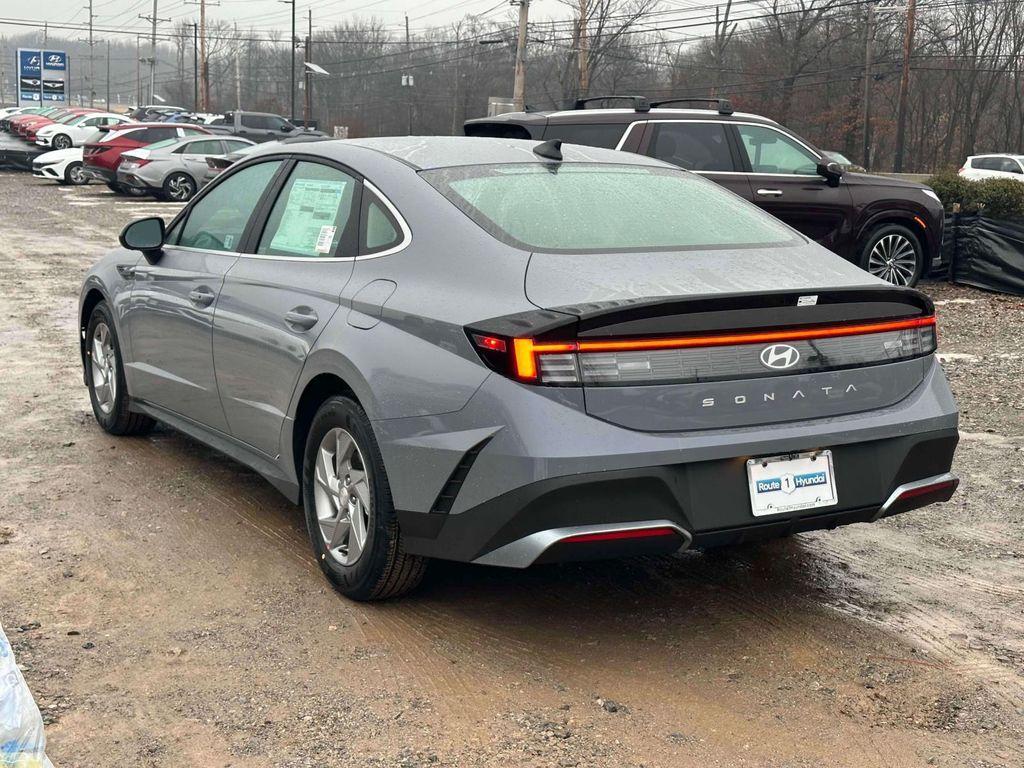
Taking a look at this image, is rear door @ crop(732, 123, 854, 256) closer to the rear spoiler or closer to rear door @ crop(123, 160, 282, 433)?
rear door @ crop(123, 160, 282, 433)

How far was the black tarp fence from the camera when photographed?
13.7 meters

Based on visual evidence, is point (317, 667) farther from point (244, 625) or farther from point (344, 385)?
point (344, 385)

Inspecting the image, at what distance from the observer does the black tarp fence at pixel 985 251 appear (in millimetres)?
13703

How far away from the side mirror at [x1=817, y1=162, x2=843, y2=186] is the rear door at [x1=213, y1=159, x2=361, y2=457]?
8015 mm

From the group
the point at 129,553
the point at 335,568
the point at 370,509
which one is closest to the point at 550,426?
the point at 370,509

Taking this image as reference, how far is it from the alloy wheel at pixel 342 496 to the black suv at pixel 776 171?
771cm

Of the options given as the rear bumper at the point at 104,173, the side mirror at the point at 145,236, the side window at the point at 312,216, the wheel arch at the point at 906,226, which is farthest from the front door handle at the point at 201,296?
the rear bumper at the point at 104,173

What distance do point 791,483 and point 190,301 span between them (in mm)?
2857

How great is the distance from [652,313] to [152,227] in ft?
10.3

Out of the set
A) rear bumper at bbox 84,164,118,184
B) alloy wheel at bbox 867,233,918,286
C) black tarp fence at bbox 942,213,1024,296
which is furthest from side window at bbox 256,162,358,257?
rear bumper at bbox 84,164,118,184

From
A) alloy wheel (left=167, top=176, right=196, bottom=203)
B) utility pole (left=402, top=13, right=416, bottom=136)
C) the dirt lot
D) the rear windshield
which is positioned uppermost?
utility pole (left=402, top=13, right=416, bottom=136)

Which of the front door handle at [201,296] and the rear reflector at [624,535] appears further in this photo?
the front door handle at [201,296]

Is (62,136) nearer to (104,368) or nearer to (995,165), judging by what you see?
(995,165)

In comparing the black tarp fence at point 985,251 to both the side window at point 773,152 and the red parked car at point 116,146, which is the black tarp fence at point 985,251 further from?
A: the red parked car at point 116,146
